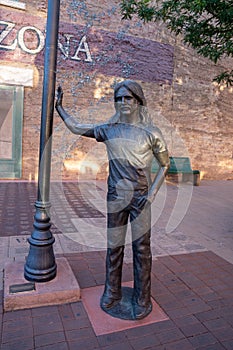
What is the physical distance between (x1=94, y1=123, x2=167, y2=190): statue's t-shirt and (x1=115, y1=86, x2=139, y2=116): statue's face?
0.12m

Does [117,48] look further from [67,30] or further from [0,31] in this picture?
[0,31]

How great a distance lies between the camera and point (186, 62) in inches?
413

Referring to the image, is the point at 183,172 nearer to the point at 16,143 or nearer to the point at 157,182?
the point at 16,143

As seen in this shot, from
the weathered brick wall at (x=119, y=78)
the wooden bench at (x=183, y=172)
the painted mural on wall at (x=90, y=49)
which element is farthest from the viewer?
the wooden bench at (x=183, y=172)

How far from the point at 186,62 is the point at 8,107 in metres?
6.49

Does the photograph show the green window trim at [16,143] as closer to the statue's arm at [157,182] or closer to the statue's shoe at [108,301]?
the statue's shoe at [108,301]

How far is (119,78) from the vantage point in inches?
371

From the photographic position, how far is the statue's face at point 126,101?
217cm

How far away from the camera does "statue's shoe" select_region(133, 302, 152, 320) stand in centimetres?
233

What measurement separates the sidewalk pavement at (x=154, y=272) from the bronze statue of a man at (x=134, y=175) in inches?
11.3

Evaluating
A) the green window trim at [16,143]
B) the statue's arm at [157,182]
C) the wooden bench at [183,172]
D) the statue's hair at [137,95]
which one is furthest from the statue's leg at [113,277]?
the wooden bench at [183,172]

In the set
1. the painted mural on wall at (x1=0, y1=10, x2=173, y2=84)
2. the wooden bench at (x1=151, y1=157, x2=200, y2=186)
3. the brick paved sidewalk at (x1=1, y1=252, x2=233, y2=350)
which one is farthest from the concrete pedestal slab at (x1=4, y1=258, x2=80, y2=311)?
the painted mural on wall at (x1=0, y1=10, x2=173, y2=84)

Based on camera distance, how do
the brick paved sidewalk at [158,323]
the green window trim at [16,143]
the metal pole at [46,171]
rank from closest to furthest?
the brick paved sidewalk at [158,323]
the metal pole at [46,171]
the green window trim at [16,143]

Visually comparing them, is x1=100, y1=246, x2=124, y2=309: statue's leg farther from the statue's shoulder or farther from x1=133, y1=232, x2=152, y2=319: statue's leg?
the statue's shoulder
